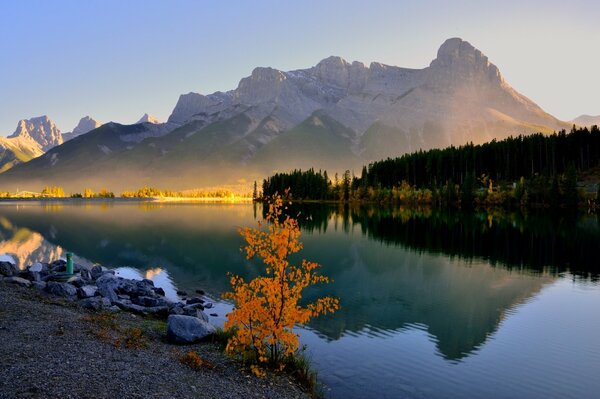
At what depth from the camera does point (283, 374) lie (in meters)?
16.2

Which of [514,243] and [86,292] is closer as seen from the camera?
[86,292]

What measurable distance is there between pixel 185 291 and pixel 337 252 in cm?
2712

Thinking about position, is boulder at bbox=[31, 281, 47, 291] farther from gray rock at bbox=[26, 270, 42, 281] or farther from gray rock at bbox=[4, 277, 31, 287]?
gray rock at bbox=[26, 270, 42, 281]

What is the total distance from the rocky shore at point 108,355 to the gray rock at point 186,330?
4 cm

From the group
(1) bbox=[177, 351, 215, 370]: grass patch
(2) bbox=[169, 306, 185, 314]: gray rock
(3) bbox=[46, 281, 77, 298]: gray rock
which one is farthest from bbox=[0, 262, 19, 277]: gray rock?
(1) bbox=[177, 351, 215, 370]: grass patch

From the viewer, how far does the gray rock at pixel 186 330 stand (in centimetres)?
1931

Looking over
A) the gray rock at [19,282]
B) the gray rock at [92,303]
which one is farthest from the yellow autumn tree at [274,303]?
the gray rock at [19,282]

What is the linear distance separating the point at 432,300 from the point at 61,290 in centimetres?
2648

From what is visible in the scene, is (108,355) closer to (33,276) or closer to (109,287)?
(109,287)

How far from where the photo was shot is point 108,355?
50.4 ft

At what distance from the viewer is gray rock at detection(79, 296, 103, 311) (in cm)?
2453

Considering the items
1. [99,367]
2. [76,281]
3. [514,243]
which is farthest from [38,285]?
[514,243]

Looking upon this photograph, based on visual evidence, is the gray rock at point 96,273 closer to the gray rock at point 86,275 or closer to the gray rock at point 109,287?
the gray rock at point 86,275

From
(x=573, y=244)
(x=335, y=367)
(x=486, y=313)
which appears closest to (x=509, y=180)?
(x=573, y=244)
